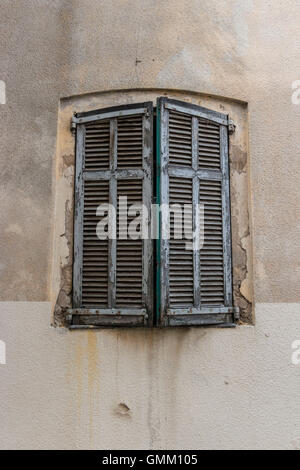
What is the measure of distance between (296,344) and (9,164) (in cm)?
272

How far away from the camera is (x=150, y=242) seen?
3.71 m

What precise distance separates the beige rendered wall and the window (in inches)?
8.4

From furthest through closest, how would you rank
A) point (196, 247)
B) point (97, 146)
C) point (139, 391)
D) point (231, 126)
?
point (231, 126)
point (97, 146)
point (196, 247)
point (139, 391)

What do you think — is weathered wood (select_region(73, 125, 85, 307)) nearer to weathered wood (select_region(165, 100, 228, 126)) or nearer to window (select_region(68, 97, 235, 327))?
window (select_region(68, 97, 235, 327))

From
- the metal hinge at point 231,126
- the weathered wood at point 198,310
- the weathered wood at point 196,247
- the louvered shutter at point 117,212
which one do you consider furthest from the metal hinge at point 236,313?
the metal hinge at point 231,126

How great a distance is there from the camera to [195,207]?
383 centimetres

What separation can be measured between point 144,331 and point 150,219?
86cm

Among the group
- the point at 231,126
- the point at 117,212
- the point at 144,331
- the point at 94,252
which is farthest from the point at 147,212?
the point at 231,126

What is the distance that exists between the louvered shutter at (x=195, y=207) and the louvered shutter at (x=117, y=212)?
13cm

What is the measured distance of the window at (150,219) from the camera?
12.1 ft

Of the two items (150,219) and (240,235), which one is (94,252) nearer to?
(150,219)

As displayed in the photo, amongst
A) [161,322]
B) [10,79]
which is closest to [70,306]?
[161,322]

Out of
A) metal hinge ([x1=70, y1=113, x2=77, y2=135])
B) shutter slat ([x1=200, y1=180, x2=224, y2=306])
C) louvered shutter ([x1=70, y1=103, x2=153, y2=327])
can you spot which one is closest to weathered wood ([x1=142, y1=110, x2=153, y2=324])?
louvered shutter ([x1=70, y1=103, x2=153, y2=327])

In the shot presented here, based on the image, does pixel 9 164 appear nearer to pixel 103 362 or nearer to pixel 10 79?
pixel 10 79
